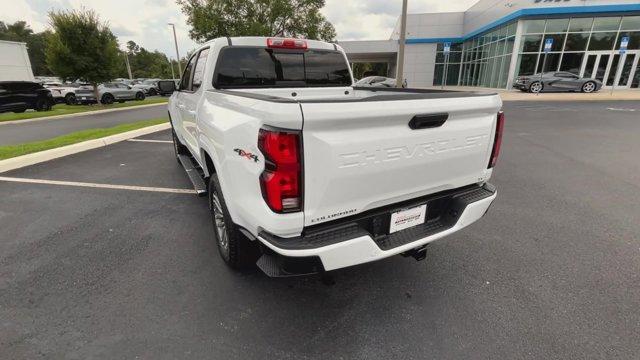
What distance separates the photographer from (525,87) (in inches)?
898

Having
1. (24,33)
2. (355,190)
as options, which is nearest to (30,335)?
(355,190)

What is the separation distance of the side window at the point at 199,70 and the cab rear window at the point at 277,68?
1.05ft

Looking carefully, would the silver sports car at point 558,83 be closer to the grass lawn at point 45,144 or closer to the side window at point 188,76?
the grass lawn at point 45,144

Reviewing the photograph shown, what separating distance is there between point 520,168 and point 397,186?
4998 mm

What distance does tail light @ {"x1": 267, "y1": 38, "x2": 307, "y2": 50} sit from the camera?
3773 millimetres

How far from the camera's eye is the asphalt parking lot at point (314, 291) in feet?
7.09

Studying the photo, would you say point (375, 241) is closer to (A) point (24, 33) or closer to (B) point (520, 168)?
(B) point (520, 168)

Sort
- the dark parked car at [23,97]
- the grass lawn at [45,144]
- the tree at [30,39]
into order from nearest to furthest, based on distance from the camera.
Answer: the grass lawn at [45,144] < the dark parked car at [23,97] < the tree at [30,39]

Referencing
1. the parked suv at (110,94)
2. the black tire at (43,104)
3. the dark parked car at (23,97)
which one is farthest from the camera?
the parked suv at (110,94)

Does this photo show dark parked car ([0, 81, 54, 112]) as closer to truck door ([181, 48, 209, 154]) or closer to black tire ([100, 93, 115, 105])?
black tire ([100, 93, 115, 105])

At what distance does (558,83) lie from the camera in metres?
22.0

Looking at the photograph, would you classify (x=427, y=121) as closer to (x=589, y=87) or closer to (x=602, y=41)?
(x=589, y=87)

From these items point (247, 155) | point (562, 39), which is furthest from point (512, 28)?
point (247, 155)

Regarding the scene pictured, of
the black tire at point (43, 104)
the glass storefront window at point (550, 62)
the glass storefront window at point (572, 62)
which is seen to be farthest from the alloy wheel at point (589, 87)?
the black tire at point (43, 104)
